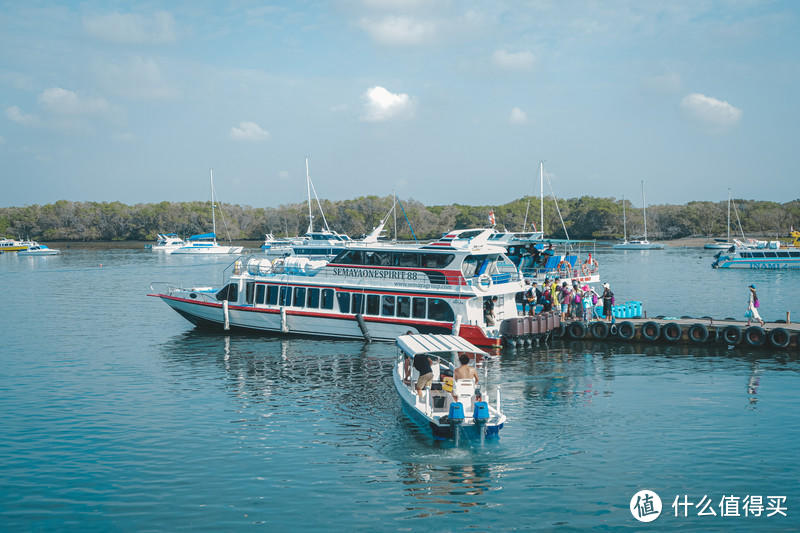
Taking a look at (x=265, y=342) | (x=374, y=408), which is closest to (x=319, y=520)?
(x=374, y=408)

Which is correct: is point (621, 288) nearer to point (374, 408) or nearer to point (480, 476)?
point (374, 408)

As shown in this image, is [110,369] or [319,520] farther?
[110,369]

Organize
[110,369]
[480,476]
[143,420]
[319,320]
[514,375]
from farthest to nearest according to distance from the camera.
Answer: [319,320]
[110,369]
[514,375]
[143,420]
[480,476]

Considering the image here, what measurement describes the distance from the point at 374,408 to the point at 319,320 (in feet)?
47.2

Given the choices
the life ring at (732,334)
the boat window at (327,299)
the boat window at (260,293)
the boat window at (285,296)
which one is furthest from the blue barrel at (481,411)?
the boat window at (260,293)

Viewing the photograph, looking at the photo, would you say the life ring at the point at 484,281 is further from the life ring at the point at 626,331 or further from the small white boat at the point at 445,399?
the small white boat at the point at 445,399

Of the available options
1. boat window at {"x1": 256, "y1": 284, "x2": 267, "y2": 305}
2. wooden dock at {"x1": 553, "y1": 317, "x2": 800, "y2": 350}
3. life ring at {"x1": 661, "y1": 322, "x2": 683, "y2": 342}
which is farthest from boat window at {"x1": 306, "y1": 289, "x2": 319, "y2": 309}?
life ring at {"x1": 661, "y1": 322, "x2": 683, "y2": 342}

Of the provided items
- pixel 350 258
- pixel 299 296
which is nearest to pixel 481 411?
pixel 350 258

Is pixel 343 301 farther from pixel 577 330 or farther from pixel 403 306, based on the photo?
pixel 577 330

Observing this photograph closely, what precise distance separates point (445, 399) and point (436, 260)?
1609cm

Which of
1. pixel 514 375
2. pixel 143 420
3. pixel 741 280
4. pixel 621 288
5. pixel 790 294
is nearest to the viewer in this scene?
pixel 143 420

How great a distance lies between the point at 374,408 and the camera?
24.8 metres

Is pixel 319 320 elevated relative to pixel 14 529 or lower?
elevated

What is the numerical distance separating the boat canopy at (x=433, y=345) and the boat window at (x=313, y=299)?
50.6ft
